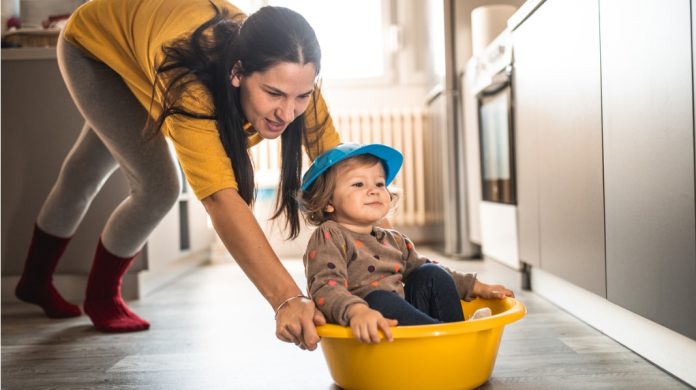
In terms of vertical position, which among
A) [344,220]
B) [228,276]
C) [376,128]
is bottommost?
[228,276]

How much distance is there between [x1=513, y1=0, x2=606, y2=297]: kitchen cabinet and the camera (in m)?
1.38

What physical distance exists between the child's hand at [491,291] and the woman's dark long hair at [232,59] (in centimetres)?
45

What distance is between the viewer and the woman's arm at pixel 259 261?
94 cm

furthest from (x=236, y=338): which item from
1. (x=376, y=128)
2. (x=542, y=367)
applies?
(x=376, y=128)

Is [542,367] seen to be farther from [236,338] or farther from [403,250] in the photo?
[236,338]

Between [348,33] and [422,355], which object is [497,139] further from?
[348,33]

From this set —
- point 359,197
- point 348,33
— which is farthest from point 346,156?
point 348,33

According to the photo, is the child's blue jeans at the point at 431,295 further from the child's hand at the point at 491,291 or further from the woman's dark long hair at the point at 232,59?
the woman's dark long hair at the point at 232,59

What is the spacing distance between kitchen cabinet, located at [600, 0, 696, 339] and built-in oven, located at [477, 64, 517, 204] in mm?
782

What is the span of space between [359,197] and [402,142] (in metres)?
2.76

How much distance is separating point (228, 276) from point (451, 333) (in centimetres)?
202

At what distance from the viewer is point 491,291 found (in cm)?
118

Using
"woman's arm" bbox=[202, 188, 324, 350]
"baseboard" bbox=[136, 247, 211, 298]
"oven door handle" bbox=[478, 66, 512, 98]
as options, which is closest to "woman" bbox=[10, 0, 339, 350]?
"woman's arm" bbox=[202, 188, 324, 350]

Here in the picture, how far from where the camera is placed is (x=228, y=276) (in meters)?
2.82
